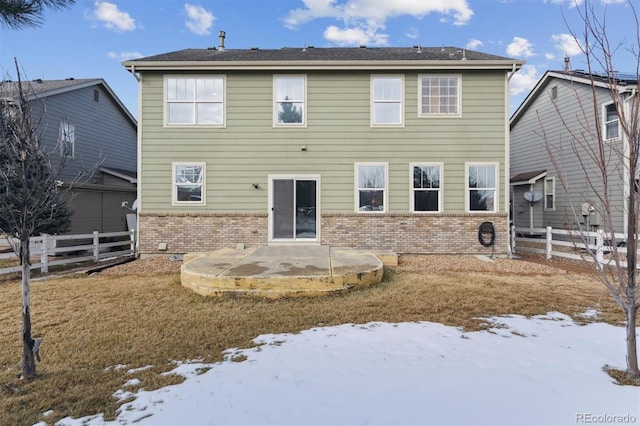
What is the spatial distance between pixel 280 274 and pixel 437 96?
25.4 ft

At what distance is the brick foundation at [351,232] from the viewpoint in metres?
10.6

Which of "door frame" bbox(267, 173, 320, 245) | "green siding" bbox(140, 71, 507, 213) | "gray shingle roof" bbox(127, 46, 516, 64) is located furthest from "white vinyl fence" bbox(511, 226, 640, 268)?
"door frame" bbox(267, 173, 320, 245)

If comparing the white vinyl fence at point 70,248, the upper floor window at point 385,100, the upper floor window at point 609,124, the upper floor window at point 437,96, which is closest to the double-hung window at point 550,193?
the upper floor window at point 609,124

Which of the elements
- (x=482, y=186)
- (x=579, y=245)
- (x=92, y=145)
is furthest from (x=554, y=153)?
(x=92, y=145)

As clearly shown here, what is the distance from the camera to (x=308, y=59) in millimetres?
10812

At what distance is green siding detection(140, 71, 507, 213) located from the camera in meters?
10.6

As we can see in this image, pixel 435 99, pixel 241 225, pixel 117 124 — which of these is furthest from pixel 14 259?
pixel 435 99

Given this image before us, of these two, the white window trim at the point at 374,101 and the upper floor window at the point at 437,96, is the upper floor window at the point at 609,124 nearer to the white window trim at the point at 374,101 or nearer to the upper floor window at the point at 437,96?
the upper floor window at the point at 437,96

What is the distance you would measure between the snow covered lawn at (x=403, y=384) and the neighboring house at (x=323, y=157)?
21.7ft

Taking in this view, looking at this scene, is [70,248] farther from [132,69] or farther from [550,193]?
[550,193]

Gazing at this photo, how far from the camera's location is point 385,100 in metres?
10.7

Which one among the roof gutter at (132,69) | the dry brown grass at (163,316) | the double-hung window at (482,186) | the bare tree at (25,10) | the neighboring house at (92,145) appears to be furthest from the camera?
the neighboring house at (92,145)

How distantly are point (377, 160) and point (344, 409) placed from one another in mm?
8745

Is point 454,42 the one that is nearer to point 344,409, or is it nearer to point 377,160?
point 377,160
